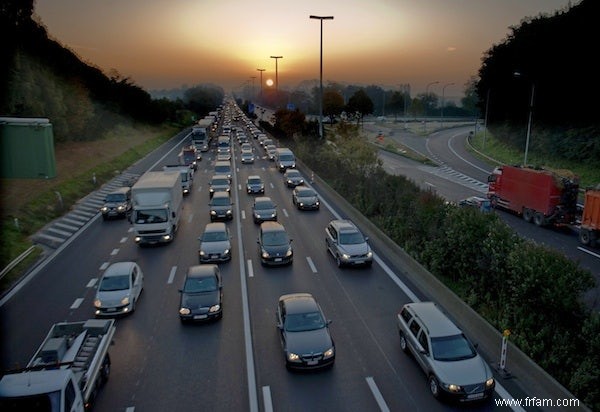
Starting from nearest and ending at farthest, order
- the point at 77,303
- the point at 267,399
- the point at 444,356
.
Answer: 1. the point at 267,399
2. the point at 444,356
3. the point at 77,303

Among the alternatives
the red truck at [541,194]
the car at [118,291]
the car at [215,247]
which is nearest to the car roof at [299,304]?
the car at [118,291]

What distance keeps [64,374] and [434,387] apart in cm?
884

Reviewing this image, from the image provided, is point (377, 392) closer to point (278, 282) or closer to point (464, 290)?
point (464, 290)

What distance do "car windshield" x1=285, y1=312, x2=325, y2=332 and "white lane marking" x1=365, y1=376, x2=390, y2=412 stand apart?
2058 mm

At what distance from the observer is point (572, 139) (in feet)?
169

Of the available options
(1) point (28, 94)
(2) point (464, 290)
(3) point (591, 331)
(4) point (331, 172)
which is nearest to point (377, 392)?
(3) point (591, 331)

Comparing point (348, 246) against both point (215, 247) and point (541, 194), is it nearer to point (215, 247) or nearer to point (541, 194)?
point (215, 247)

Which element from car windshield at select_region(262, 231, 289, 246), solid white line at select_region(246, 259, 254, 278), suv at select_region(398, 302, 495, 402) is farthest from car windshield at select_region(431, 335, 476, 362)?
car windshield at select_region(262, 231, 289, 246)

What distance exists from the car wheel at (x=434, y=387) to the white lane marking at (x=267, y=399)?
4180 mm

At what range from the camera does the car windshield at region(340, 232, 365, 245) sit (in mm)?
22000

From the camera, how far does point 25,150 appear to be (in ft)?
27.4

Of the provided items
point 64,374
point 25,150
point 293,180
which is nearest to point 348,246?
point 64,374

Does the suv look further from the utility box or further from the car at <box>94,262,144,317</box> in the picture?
the utility box

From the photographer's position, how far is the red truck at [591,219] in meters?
24.2
